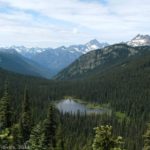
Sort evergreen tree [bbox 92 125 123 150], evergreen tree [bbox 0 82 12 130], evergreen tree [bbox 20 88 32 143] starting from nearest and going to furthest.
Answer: evergreen tree [bbox 92 125 123 150] → evergreen tree [bbox 0 82 12 130] → evergreen tree [bbox 20 88 32 143]

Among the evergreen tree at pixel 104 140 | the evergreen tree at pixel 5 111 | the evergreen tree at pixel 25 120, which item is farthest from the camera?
the evergreen tree at pixel 25 120

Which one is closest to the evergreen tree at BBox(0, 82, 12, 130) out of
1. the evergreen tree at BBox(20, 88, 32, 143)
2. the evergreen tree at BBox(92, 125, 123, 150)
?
the evergreen tree at BBox(20, 88, 32, 143)

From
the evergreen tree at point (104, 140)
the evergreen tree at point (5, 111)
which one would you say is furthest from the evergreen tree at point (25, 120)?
the evergreen tree at point (104, 140)

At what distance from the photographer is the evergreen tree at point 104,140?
27417 millimetres

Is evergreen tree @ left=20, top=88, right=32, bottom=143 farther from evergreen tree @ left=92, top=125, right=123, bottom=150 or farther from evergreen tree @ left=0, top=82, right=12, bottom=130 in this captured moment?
evergreen tree @ left=92, top=125, right=123, bottom=150

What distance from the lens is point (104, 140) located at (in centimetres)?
2767

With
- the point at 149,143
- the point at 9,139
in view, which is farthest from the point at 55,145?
the point at 9,139

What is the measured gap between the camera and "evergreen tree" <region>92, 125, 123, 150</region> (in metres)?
27.4

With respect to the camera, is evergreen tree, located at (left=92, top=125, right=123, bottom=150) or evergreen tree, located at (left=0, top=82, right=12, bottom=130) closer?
evergreen tree, located at (left=92, top=125, right=123, bottom=150)

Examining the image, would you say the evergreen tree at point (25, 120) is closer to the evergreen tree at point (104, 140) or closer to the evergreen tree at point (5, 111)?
the evergreen tree at point (5, 111)

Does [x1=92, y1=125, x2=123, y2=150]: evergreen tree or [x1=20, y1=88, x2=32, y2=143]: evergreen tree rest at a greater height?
[x1=92, y1=125, x2=123, y2=150]: evergreen tree

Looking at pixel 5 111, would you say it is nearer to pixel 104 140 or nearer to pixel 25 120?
pixel 25 120

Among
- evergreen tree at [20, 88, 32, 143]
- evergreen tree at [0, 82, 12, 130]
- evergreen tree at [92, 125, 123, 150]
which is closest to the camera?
evergreen tree at [92, 125, 123, 150]

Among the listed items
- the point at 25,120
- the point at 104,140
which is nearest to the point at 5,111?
the point at 25,120
